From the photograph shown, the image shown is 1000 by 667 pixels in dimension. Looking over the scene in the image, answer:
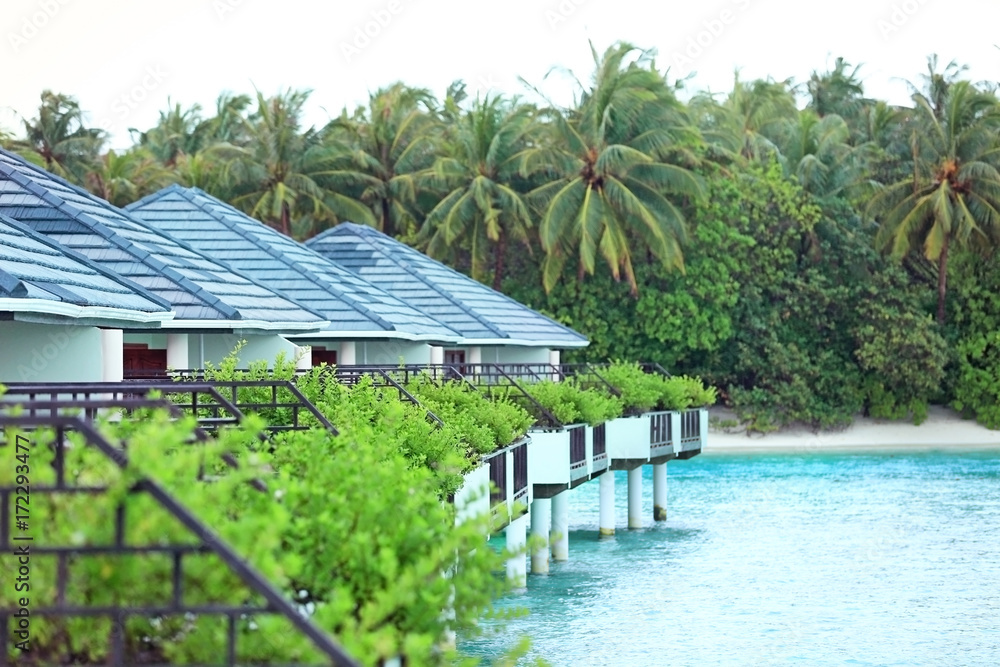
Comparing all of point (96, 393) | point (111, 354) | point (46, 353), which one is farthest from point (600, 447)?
point (96, 393)

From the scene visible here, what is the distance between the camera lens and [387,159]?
55.5 metres

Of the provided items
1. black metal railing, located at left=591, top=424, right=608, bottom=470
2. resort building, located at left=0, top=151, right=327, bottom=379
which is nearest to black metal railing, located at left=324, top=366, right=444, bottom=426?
resort building, located at left=0, top=151, right=327, bottom=379

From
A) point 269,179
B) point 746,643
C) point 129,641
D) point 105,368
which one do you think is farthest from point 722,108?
point 129,641

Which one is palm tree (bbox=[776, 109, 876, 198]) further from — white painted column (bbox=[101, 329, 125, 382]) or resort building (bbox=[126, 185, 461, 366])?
white painted column (bbox=[101, 329, 125, 382])

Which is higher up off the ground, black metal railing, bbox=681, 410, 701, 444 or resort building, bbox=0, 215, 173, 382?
resort building, bbox=0, 215, 173, 382

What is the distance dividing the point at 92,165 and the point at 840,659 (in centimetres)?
4356

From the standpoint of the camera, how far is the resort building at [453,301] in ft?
115

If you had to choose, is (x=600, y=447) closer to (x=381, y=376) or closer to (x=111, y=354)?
(x=381, y=376)

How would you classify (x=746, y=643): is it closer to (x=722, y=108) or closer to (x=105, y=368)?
(x=105, y=368)

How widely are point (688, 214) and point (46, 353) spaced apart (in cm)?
4113

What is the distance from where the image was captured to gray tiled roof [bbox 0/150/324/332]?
18.2m

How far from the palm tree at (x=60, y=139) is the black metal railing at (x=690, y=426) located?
3025 centimetres

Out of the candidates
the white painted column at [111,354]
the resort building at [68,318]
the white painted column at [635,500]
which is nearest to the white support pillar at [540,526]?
the white painted column at [635,500]

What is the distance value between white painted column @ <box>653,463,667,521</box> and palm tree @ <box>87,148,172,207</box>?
24681 millimetres
